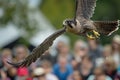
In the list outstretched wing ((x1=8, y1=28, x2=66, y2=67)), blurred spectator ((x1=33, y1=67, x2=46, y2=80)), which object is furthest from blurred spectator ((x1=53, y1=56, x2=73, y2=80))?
outstretched wing ((x1=8, y1=28, x2=66, y2=67))

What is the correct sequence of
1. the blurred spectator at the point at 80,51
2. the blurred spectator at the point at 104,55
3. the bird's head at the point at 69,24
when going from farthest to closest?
the blurred spectator at the point at 80,51, the blurred spectator at the point at 104,55, the bird's head at the point at 69,24

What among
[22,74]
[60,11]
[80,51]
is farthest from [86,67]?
[60,11]

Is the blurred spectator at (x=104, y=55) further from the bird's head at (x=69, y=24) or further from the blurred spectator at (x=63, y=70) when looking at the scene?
the bird's head at (x=69, y=24)

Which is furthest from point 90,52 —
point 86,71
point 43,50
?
point 43,50

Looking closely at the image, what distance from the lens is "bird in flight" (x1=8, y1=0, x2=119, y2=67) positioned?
1397 centimetres

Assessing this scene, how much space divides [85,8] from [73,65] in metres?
3.01

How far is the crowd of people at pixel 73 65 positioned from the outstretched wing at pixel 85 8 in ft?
5.40

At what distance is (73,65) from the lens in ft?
57.9

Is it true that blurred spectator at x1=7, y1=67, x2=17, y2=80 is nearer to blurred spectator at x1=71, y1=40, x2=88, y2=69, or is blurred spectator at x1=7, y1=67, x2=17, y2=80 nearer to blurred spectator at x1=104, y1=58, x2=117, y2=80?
blurred spectator at x1=71, y1=40, x2=88, y2=69

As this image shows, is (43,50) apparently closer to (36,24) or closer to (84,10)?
(84,10)

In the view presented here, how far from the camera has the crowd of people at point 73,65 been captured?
16.6 metres

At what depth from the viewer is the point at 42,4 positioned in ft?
104

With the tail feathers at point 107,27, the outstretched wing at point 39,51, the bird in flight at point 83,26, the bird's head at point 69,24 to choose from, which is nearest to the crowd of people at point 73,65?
the outstretched wing at point 39,51

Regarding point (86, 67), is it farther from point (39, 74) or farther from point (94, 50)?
point (94, 50)
